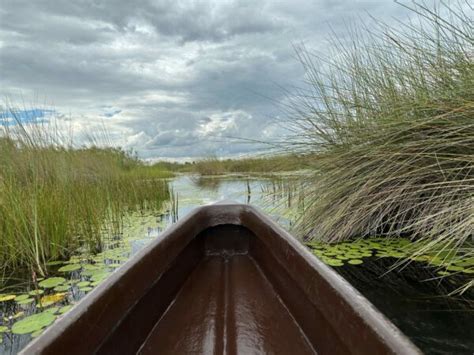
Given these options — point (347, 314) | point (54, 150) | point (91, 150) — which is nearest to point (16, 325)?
point (347, 314)

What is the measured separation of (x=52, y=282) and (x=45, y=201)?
764mm

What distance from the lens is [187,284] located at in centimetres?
194

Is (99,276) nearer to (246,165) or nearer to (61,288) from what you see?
(61,288)

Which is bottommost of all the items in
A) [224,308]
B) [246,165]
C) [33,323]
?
[33,323]

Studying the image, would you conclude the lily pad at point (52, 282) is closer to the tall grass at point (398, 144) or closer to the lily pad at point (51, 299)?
the lily pad at point (51, 299)

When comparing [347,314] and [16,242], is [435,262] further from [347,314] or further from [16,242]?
[16,242]


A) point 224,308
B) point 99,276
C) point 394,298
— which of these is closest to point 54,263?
point 99,276

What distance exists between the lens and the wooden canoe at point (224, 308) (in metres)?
0.89

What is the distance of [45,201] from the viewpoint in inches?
110

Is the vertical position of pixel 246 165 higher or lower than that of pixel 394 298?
higher

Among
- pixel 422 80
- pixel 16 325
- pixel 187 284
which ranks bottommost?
pixel 16 325

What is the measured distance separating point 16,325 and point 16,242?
1.01 meters

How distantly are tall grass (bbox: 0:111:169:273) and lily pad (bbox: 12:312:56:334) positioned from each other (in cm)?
71

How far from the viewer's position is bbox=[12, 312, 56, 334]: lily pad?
5.59 feet
